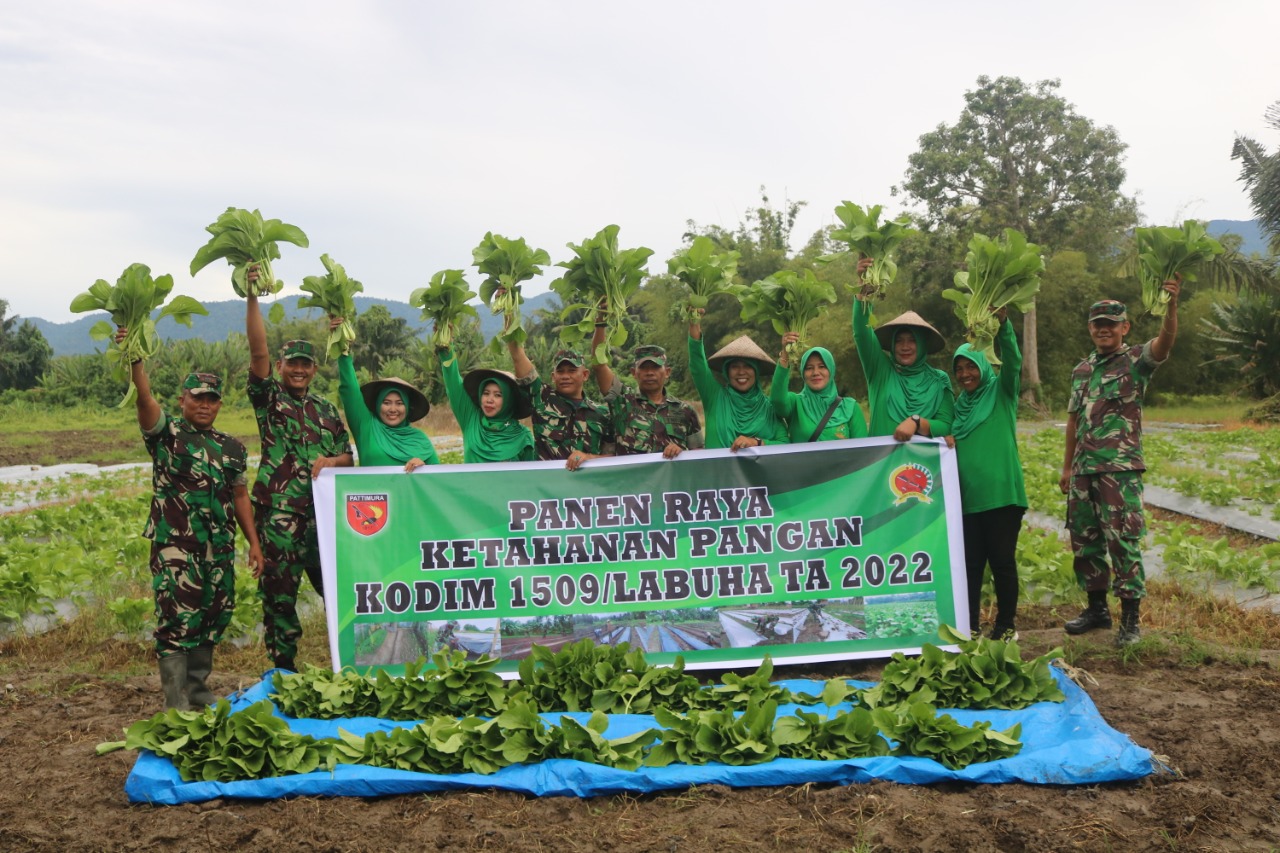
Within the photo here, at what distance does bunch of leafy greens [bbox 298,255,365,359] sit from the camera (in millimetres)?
5285

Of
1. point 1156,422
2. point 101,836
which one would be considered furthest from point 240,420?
point 101,836

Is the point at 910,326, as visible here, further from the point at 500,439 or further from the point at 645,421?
the point at 500,439

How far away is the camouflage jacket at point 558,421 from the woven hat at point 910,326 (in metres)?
1.81

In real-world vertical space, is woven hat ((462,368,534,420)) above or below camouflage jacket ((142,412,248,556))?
above

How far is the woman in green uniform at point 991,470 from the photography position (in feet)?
17.8

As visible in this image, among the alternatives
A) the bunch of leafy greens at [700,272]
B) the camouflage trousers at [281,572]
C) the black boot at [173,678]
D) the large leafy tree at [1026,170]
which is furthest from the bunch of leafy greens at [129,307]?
the large leafy tree at [1026,170]

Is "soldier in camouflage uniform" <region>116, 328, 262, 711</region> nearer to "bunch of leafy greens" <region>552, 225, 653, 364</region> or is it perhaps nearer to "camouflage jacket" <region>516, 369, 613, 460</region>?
"camouflage jacket" <region>516, 369, 613, 460</region>

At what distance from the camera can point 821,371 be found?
585cm

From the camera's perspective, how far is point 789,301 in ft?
18.3

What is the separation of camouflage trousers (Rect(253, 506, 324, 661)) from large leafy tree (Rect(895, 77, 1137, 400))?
3246 centimetres

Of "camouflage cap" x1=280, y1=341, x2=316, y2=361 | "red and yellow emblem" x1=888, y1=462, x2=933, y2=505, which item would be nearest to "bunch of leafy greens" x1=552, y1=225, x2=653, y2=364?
"camouflage cap" x1=280, y1=341, x2=316, y2=361

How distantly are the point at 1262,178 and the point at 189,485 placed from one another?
25957 millimetres

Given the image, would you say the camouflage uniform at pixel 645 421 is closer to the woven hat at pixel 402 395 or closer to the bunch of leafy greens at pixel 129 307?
the woven hat at pixel 402 395

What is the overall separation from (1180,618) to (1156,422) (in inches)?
917
